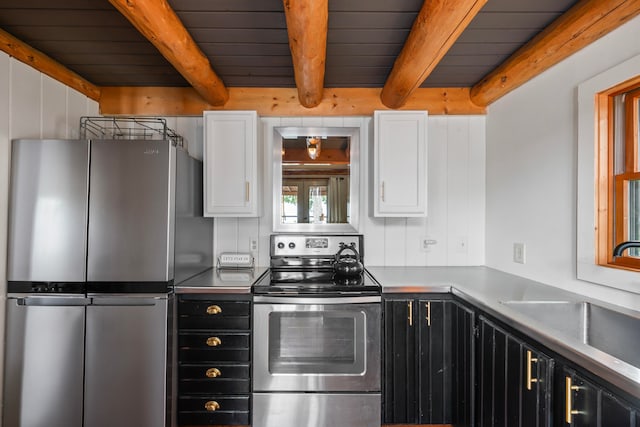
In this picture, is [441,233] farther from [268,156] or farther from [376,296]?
[268,156]

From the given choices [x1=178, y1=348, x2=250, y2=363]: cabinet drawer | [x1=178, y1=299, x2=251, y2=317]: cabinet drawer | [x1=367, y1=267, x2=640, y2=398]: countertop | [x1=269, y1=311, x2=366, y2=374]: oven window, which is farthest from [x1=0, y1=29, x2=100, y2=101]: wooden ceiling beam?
[x1=367, y1=267, x2=640, y2=398]: countertop

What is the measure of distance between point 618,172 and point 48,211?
2.83 m

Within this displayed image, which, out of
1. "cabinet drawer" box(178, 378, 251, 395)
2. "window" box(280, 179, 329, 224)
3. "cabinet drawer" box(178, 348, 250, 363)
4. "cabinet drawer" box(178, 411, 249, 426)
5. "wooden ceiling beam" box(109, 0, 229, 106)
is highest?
"wooden ceiling beam" box(109, 0, 229, 106)

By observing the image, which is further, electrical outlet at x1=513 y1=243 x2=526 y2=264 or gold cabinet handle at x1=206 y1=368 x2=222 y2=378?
electrical outlet at x1=513 y1=243 x2=526 y2=264

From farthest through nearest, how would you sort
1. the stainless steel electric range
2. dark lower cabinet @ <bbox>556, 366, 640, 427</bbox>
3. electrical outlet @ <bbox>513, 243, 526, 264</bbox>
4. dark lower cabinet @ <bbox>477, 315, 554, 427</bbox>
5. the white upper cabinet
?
the white upper cabinet → electrical outlet @ <bbox>513, 243, 526, 264</bbox> → the stainless steel electric range → dark lower cabinet @ <bbox>477, 315, 554, 427</bbox> → dark lower cabinet @ <bbox>556, 366, 640, 427</bbox>

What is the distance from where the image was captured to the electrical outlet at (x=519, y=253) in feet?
6.93

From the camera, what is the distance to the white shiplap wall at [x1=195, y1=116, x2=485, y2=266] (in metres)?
2.60

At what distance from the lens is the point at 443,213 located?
2619mm

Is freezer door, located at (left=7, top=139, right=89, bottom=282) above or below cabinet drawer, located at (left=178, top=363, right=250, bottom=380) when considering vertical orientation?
above

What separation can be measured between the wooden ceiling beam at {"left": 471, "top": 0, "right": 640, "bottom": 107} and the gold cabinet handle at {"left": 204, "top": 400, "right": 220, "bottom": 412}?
8.56ft

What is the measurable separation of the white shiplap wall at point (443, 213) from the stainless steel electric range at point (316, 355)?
0.76 m

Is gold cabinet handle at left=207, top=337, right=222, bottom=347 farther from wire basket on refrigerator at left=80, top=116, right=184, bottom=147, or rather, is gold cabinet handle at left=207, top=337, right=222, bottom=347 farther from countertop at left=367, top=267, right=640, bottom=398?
wire basket on refrigerator at left=80, top=116, right=184, bottom=147

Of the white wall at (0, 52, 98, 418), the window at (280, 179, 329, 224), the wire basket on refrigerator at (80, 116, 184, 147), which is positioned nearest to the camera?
the white wall at (0, 52, 98, 418)

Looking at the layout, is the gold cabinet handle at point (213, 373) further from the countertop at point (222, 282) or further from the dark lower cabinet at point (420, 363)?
the dark lower cabinet at point (420, 363)
